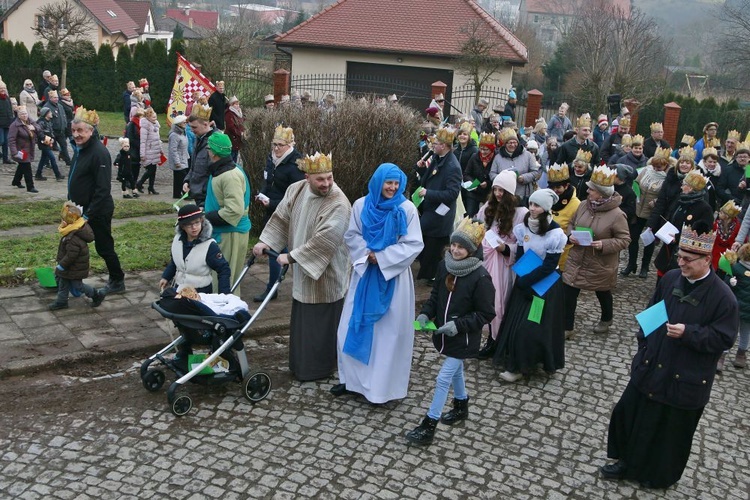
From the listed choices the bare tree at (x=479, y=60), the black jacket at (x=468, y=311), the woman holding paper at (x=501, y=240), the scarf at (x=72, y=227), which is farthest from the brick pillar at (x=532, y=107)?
the black jacket at (x=468, y=311)

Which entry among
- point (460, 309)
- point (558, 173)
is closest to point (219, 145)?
point (460, 309)

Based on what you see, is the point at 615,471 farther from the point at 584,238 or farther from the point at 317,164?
the point at 317,164

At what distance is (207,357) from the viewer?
627cm

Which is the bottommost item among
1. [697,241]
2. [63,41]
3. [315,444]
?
[315,444]

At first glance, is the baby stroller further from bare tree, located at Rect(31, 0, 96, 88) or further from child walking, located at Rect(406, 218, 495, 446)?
bare tree, located at Rect(31, 0, 96, 88)

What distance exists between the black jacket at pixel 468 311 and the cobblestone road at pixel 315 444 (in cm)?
75

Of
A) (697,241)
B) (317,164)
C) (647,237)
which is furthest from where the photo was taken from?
(647,237)

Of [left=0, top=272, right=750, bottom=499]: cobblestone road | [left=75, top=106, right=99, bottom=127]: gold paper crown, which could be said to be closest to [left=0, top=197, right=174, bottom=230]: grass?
[left=75, top=106, right=99, bottom=127]: gold paper crown

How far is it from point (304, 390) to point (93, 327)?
2340 mm

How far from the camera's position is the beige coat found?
319 inches

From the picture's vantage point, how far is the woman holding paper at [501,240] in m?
7.53

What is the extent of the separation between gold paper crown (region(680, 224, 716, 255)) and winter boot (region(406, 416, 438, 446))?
219 cm

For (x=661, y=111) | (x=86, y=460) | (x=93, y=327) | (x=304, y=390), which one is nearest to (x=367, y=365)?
(x=304, y=390)

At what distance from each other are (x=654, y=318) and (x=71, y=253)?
18.2ft
